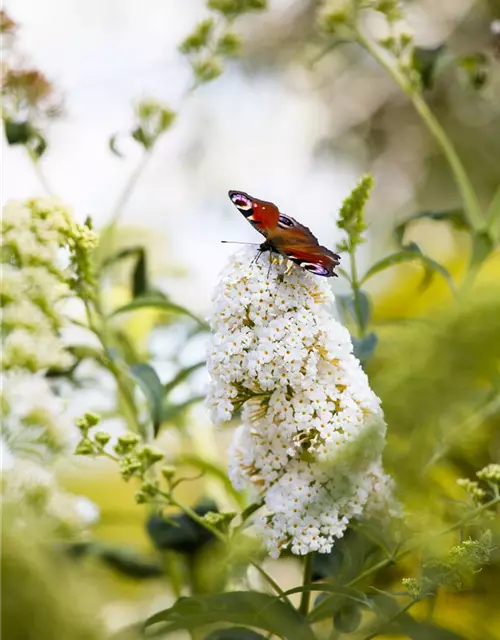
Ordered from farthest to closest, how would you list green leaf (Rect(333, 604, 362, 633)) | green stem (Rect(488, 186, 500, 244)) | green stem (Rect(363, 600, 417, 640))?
green stem (Rect(488, 186, 500, 244)) < green leaf (Rect(333, 604, 362, 633)) < green stem (Rect(363, 600, 417, 640))

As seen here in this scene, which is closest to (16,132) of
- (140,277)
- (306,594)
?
(140,277)

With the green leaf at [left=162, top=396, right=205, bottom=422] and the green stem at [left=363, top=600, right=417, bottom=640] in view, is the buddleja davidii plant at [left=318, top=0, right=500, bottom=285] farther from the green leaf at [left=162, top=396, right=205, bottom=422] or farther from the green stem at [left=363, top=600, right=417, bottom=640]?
the green stem at [left=363, top=600, right=417, bottom=640]

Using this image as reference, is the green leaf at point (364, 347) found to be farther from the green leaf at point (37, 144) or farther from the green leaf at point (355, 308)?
the green leaf at point (37, 144)

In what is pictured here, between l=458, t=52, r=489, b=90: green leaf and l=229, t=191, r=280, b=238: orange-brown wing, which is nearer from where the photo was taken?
l=229, t=191, r=280, b=238: orange-brown wing

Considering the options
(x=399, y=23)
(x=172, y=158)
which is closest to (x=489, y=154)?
(x=172, y=158)

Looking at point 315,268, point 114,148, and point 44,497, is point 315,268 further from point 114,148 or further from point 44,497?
point 114,148

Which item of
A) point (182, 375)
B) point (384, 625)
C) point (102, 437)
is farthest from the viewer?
point (182, 375)

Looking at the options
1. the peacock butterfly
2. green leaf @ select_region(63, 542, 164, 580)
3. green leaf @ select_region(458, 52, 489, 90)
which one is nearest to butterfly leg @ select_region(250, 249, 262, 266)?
the peacock butterfly
